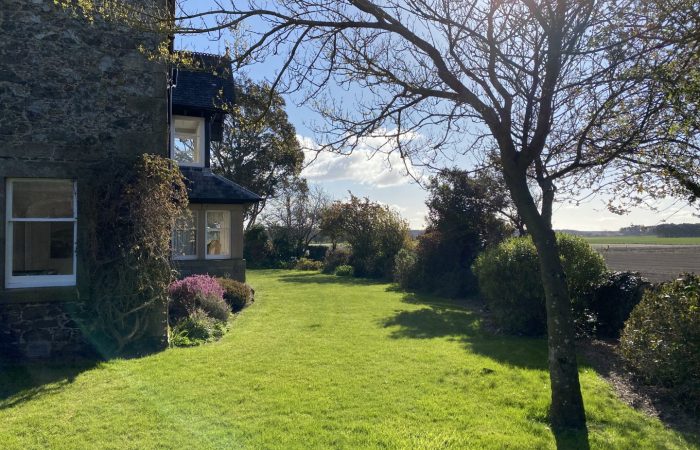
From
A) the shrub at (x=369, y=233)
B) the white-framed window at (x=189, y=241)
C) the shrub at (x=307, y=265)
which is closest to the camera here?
A: the white-framed window at (x=189, y=241)

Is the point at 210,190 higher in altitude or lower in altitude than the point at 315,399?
higher

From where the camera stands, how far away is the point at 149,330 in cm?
912

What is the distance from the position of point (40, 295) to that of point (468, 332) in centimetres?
834

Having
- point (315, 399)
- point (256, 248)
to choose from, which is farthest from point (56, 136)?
point (256, 248)

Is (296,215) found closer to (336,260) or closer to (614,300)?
(336,260)

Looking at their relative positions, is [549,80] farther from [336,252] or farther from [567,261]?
[336,252]

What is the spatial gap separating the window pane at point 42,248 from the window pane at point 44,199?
0.91 ft

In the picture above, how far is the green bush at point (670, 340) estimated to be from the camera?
6086 millimetres

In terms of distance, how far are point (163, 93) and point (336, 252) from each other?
75.5 feet

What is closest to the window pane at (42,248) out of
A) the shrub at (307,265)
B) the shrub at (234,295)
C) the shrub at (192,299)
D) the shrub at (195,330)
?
the shrub at (195,330)

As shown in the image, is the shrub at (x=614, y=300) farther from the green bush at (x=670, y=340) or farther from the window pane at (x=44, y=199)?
the window pane at (x=44, y=199)

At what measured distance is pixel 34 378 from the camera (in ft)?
24.0

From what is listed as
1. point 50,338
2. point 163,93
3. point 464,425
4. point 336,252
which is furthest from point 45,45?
point 336,252

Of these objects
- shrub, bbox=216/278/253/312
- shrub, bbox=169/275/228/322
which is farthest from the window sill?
shrub, bbox=216/278/253/312
